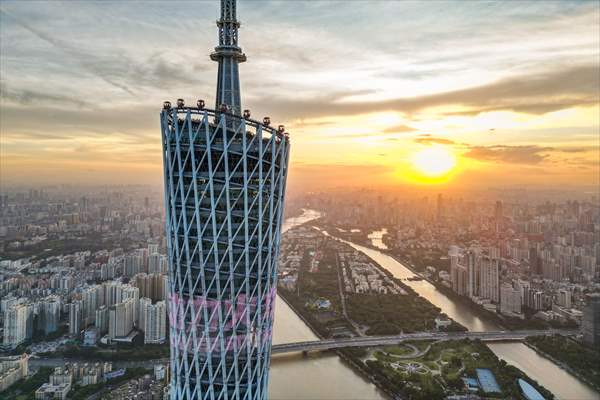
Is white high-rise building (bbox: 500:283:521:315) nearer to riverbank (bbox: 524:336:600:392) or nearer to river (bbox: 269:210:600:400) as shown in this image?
river (bbox: 269:210:600:400)

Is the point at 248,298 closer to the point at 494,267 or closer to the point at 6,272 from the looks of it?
the point at 494,267

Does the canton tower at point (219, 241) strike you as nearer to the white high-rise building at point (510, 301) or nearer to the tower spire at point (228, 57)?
the tower spire at point (228, 57)

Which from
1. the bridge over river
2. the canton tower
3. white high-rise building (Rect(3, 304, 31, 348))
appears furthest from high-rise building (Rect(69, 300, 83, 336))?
the canton tower

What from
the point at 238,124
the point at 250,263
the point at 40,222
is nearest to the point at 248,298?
the point at 250,263

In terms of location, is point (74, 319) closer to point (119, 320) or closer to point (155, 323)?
point (119, 320)

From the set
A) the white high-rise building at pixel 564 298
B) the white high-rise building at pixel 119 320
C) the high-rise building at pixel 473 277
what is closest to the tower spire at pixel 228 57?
the white high-rise building at pixel 119 320

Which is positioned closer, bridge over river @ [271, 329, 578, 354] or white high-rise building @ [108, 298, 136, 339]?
bridge over river @ [271, 329, 578, 354]

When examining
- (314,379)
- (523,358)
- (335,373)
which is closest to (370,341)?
(335,373)
